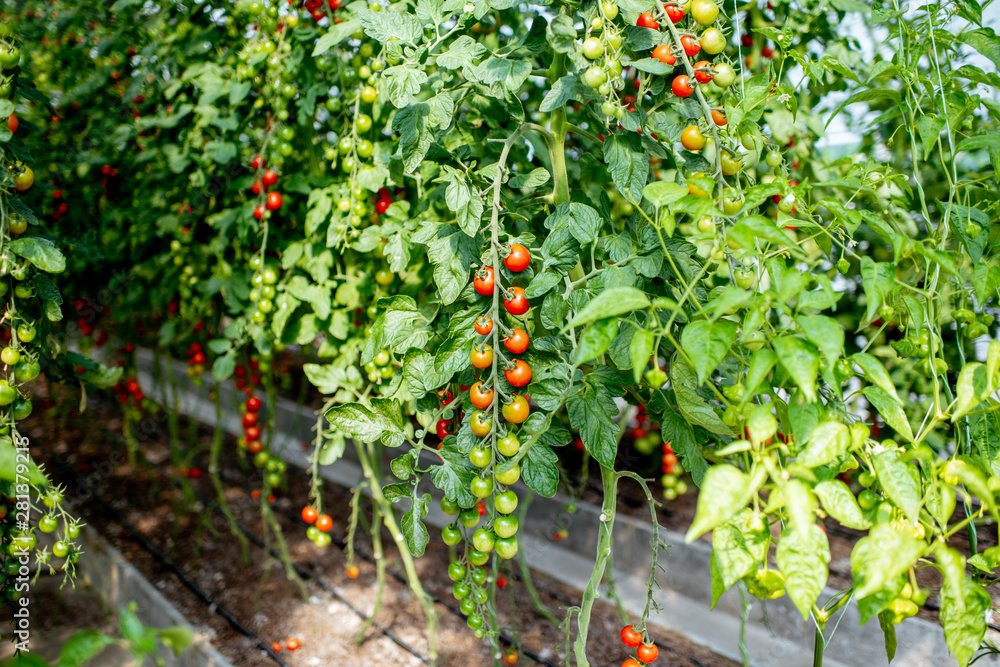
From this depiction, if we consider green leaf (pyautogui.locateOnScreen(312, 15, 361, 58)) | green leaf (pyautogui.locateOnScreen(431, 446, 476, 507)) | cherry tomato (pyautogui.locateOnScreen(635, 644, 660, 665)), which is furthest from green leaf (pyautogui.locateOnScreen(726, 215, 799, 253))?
green leaf (pyautogui.locateOnScreen(312, 15, 361, 58))

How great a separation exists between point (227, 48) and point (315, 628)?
1.81m

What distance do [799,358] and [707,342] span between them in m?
0.09

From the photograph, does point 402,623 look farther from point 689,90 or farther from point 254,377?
point 689,90

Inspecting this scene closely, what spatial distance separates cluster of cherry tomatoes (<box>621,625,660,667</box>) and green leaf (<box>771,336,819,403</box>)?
1.58 feet

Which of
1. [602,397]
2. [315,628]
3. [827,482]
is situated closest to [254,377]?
[315,628]

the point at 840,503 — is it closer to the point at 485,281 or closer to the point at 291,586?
the point at 485,281

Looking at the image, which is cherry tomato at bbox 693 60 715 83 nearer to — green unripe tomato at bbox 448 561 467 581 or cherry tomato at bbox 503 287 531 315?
cherry tomato at bbox 503 287 531 315

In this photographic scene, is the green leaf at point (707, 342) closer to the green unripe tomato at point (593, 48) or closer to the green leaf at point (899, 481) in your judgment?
the green leaf at point (899, 481)

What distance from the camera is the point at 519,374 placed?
2.84ft

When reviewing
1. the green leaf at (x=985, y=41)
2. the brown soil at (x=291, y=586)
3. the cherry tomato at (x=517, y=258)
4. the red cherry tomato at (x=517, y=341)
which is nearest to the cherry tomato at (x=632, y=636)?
the red cherry tomato at (x=517, y=341)

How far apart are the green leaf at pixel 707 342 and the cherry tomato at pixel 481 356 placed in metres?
0.30

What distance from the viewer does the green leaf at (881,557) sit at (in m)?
0.55

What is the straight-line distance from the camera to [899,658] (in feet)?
5.88

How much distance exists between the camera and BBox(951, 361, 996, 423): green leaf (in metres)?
0.65
